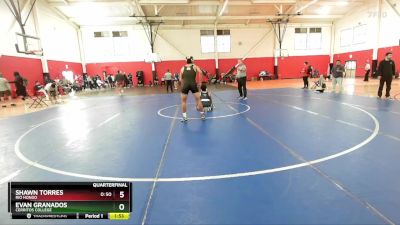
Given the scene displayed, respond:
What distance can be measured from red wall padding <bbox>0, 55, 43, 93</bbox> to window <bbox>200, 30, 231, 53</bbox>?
653 inches

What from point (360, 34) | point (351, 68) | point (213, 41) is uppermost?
point (213, 41)

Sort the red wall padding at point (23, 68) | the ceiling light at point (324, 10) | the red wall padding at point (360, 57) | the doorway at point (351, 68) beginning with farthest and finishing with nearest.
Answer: the doorway at point (351, 68)
the ceiling light at point (324, 10)
the red wall padding at point (360, 57)
the red wall padding at point (23, 68)

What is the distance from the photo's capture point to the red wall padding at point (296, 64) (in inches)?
1189

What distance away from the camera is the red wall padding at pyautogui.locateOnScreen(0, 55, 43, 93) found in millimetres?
15945

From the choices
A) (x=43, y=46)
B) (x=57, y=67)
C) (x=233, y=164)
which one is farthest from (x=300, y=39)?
(x=233, y=164)

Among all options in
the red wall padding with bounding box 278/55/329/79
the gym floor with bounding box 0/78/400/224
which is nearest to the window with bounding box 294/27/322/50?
the red wall padding with bounding box 278/55/329/79

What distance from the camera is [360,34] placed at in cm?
2559

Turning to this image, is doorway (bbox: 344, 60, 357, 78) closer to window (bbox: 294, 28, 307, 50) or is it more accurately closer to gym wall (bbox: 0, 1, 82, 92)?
window (bbox: 294, 28, 307, 50)

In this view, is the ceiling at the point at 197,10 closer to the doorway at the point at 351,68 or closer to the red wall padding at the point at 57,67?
the red wall padding at the point at 57,67

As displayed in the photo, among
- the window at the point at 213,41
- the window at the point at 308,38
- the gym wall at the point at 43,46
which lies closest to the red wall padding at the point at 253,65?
the window at the point at 213,41
